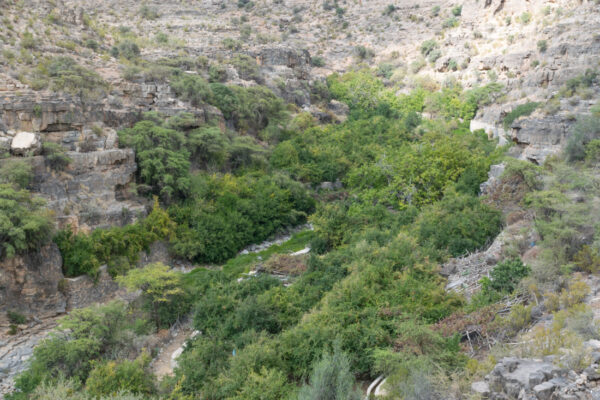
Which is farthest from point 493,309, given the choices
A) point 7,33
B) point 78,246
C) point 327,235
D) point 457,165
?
point 7,33

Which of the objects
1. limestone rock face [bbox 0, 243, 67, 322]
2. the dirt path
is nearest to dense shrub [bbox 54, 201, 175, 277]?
limestone rock face [bbox 0, 243, 67, 322]

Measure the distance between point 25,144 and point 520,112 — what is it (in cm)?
2937

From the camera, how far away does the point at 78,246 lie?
19797 mm

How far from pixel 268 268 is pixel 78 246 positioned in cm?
890

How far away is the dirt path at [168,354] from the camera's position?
15078 millimetres

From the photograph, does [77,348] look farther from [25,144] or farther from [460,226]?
[460,226]

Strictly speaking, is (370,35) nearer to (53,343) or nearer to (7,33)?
(7,33)

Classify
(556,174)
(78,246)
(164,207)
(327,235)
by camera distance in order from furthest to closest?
(164,207) → (327,235) → (78,246) → (556,174)

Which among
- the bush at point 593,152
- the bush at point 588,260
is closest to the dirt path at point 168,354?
the bush at point 588,260

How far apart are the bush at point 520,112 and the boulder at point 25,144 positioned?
28.1 meters

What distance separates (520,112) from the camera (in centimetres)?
2853

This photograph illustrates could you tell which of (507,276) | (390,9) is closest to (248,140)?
(507,276)

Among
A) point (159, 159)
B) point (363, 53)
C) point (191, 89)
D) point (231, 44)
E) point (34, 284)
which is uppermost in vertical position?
point (231, 44)

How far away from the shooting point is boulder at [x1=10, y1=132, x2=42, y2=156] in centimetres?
2053
